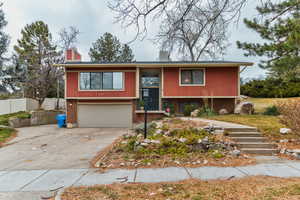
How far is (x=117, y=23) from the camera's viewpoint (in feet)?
15.8

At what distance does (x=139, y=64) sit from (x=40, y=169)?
9.37 m

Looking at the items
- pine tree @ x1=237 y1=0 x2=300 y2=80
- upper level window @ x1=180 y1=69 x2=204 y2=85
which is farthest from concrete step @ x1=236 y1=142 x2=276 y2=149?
upper level window @ x1=180 y1=69 x2=204 y2=85

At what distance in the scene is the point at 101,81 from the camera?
1309cm

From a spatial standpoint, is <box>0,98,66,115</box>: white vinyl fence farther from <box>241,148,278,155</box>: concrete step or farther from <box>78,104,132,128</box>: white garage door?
<box>241,148,278,155</box>: concrete step

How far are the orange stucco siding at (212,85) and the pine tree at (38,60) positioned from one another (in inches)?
463

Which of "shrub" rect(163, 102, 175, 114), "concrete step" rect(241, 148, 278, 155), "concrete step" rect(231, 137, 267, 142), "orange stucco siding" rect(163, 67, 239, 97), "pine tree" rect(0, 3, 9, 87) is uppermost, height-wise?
"pine tree" rect(0, 3, 9, 87)

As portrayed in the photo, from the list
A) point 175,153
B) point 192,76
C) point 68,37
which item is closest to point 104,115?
point 192,76

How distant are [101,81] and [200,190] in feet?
37.0

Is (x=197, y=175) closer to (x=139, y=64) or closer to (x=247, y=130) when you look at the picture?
(x=247, y=130)

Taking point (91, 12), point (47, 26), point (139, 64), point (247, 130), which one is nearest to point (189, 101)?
point (139, 64)

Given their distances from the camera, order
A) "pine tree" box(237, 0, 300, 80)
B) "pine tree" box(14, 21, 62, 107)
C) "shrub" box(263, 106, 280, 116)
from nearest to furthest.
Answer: "pine tree" box(237, 0, 300, 80)
"shrub" box(263, 106, 280, 116)
"pine tree" box(14, 21, 62, 107)

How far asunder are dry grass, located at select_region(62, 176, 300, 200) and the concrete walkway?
33cm

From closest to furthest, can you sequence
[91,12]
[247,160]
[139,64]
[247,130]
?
[247,160]
[91,12]
[247,130]
[139,64]

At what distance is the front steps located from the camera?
5867mm
